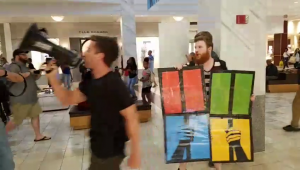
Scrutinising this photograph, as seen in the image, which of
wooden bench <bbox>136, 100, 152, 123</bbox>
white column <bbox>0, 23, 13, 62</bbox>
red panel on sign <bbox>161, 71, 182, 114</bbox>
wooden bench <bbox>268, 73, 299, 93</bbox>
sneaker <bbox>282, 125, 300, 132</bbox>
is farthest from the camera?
white column <bbox>0, 23, 13, 62</bbox>

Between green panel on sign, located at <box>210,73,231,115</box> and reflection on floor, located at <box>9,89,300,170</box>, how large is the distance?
0.95 metres

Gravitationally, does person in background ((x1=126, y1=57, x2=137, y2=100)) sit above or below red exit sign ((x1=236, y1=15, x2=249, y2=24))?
below

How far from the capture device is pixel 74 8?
11.0 m

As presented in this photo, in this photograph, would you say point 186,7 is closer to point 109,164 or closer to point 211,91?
point 211,91

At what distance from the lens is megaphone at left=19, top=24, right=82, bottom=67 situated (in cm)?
158

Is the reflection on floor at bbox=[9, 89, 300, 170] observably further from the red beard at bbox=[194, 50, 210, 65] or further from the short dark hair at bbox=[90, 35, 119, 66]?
the short dark hair at bbox=[90, 35, 119, 66]

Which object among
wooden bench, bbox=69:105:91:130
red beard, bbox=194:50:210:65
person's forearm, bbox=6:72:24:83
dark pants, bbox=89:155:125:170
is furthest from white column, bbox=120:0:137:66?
dark pants, bbox=89:155:125:170

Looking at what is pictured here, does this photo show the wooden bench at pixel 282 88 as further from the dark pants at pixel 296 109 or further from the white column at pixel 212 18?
the white column at pixel 212 18

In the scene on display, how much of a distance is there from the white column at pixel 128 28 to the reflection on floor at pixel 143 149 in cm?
632

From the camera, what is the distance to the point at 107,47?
1.64m

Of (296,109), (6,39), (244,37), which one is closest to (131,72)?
(296,109)

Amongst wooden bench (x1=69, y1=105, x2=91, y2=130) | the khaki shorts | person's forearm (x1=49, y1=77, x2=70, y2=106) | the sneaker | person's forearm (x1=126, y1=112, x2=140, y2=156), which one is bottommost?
the sneaker

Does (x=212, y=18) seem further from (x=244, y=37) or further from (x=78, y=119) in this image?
(x=78, y=119)

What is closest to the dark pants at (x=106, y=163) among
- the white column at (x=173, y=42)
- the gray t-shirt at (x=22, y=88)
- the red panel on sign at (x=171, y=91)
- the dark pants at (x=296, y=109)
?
the red panel on sign at (x=171, y=91)
